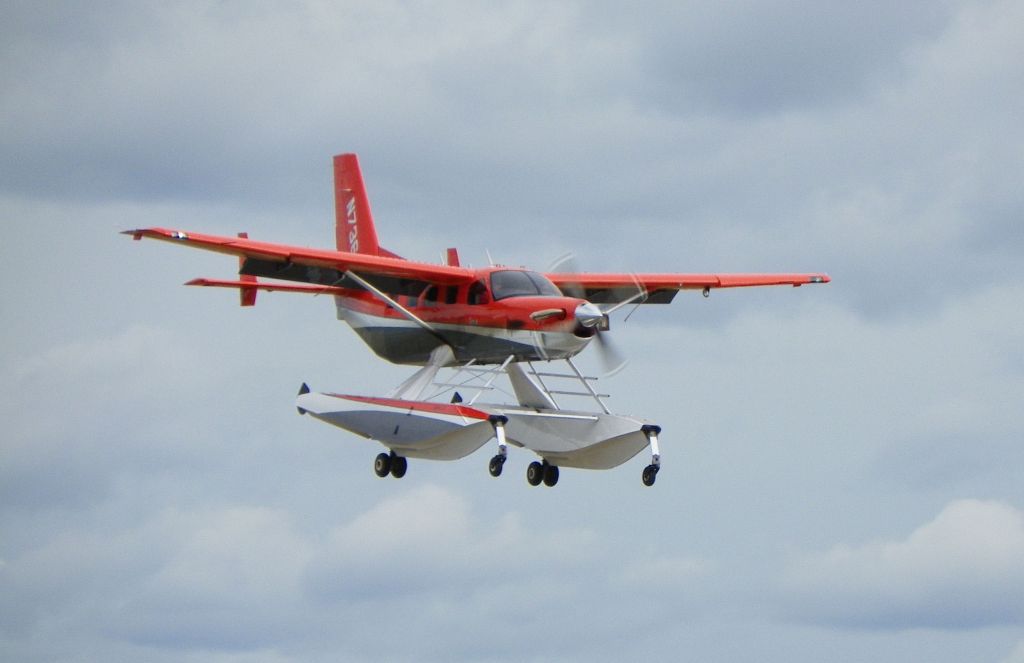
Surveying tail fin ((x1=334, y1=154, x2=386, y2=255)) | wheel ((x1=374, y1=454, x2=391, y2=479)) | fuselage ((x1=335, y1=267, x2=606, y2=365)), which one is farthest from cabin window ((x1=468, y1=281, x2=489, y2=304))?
tail fin ((x1=334, y1=154, x2=386, y2=255))

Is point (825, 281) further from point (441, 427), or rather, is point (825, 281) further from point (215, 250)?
point (215, 250)

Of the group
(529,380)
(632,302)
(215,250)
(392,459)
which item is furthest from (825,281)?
(215,250)

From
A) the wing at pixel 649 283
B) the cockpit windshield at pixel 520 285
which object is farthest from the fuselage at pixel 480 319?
the wing at pixel 649 283

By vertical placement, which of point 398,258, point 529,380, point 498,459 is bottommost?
point 498,459

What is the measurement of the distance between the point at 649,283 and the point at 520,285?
507 centimetres

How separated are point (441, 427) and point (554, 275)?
4573 mm

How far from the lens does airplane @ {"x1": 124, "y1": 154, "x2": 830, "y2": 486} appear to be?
113ft

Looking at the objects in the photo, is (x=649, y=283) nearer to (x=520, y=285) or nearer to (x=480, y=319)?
(x=520, y=285)

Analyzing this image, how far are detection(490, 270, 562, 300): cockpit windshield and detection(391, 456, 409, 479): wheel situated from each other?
397cm

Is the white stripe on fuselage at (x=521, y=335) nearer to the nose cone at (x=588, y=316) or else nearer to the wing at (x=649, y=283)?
the nose cone at (x=588, y=316)

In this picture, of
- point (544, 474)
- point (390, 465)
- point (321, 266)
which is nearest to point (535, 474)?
point (544, 474)

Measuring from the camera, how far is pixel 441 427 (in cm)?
3459

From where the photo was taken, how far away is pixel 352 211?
4128 cm

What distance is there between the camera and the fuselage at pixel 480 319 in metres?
34.5
